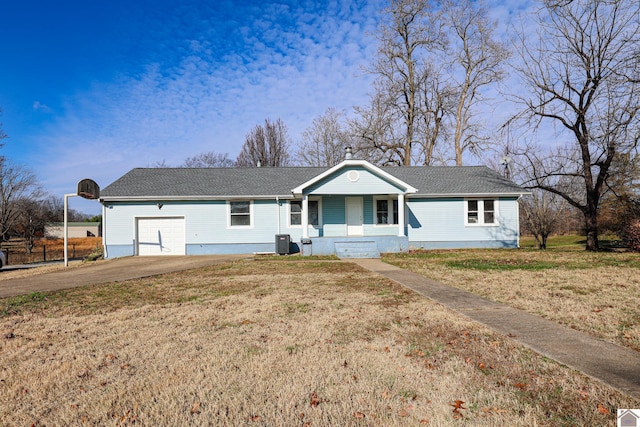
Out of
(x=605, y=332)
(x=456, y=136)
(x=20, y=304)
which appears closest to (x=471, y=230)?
(x=456, y=136)

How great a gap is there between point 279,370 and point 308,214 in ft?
49.6

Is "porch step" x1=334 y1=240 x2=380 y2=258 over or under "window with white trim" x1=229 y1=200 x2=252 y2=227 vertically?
under

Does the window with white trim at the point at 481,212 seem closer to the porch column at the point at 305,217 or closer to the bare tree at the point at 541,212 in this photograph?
the bare tree at the point at 541,212

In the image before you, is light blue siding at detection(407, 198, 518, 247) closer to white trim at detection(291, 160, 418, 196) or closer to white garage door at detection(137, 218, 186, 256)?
white trim at detection(291, 160, 418, 196)

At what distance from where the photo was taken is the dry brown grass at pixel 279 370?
2.88 metres

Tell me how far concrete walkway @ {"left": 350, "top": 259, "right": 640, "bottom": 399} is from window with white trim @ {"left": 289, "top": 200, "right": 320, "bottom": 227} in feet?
38.3

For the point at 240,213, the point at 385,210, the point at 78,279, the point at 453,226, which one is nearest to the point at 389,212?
the point at 385,210

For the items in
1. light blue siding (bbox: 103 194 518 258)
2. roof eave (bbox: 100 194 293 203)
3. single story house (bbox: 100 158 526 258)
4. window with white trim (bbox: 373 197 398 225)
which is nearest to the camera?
single story house (bbox: 100 158 526 258)

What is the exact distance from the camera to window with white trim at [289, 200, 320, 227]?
18.7 meters

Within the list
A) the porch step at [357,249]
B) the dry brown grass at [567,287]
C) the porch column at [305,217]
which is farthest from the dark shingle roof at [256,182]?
the dry brown grass at [567,287]

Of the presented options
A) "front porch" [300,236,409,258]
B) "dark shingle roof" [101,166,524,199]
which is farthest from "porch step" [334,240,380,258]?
"dark shingle roof" [101,166,524,199]

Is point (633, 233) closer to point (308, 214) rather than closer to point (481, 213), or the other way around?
point (481, 213)

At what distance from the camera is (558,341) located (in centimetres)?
438

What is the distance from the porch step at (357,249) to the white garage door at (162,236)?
799 cm
